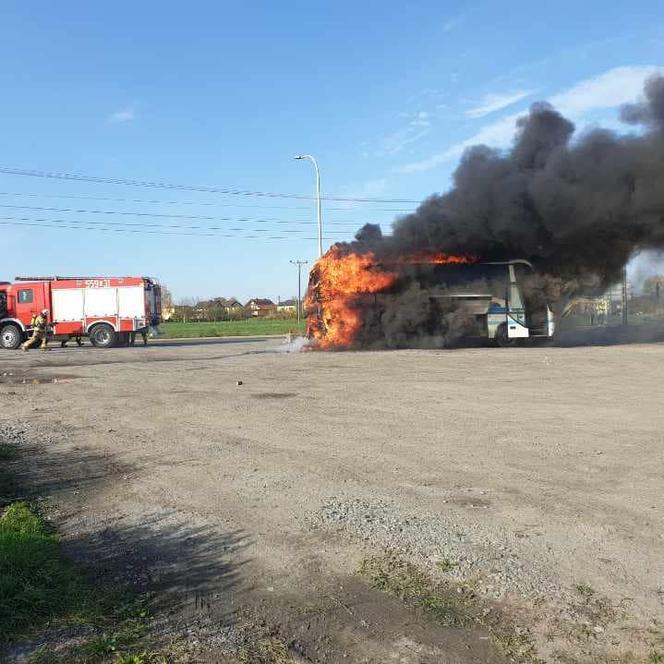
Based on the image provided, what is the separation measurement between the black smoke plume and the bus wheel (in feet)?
8.72

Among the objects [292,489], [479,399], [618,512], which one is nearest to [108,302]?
[479,399]

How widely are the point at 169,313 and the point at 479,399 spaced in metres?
72.5

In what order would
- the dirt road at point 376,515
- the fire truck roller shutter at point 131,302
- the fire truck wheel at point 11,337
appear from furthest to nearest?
the fire truck roller shutter at point 131,302 → the fire truck wheel at point 11,337 → the dirt road at point 376,515

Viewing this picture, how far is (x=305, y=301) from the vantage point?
23344 mm

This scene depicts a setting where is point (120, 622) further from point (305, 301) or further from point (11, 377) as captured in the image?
point (305, 301)

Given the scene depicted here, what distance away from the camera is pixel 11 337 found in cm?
2806

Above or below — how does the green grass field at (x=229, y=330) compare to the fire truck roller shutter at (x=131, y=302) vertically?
below

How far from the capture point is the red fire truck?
28281mm

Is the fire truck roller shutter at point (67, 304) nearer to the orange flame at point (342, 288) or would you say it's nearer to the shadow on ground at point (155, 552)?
the orange flame at point (342, 288)

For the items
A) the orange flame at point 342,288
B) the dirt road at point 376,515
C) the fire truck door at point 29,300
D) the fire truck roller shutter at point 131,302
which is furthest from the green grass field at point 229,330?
the dirt road at point 376,515

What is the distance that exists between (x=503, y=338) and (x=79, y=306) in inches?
726

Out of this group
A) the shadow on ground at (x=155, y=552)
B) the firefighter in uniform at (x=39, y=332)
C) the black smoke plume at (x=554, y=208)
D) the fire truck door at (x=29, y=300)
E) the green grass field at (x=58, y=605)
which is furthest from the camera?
the fire truck door at (x=29, y=300)

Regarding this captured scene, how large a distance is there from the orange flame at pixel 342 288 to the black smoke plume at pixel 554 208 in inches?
38.9

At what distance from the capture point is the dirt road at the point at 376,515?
10.3 ft
